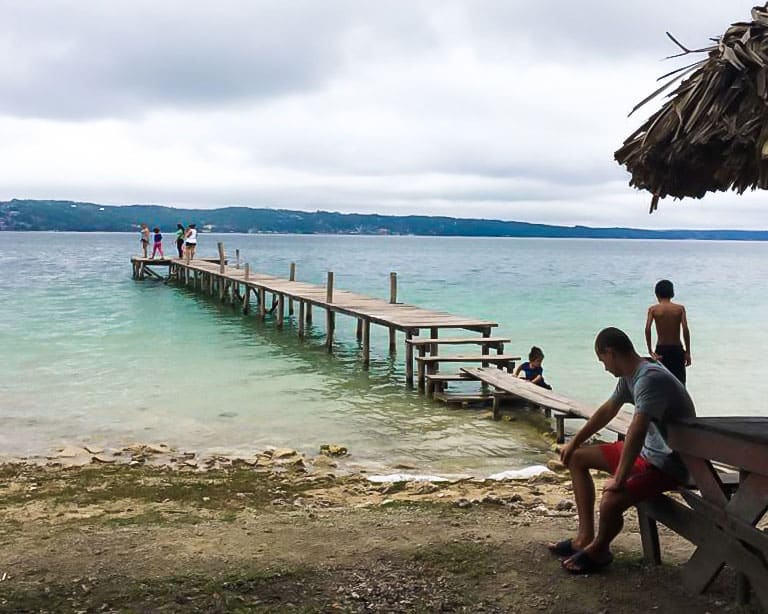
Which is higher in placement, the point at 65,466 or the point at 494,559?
the point at 494,559

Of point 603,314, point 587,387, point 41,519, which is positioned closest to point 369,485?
point 41,519

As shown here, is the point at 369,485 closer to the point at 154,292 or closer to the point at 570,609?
the point at 570,609

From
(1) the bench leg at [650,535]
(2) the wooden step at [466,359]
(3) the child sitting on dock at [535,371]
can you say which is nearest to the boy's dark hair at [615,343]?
(1) the bench leg at [650,535]

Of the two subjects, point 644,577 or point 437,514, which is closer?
point 644,577

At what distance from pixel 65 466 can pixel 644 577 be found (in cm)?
638

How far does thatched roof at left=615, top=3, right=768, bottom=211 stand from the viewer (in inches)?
163

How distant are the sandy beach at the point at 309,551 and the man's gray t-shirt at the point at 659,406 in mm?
691

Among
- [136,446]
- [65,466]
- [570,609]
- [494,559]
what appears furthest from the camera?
[136,446]

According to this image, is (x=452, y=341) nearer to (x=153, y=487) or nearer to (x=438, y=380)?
(x=438, y=380)

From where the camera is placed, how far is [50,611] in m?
4.12

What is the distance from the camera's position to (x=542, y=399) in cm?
1018

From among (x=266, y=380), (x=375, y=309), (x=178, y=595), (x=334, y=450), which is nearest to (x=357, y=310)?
(x=375, y=309)

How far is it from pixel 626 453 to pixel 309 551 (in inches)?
83.6

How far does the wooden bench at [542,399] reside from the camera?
8962 millimetres
